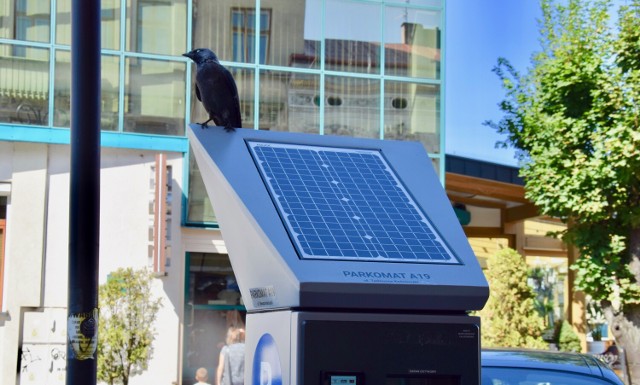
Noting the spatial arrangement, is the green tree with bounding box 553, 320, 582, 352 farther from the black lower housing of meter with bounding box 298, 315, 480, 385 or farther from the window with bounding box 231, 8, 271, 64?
the black lower housing of meter with bounding box 298, 315, 480, 385

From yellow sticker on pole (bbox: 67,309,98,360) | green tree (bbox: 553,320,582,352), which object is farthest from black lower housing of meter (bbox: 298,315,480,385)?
green tree (bbox: 553,320,582,352)

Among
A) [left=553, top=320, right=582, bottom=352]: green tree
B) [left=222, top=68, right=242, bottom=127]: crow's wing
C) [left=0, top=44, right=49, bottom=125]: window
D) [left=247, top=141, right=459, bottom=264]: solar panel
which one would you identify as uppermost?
[left=0, top=44, right=49, bottom=125]: window

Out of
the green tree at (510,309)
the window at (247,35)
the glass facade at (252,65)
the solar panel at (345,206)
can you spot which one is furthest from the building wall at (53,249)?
the solar panel at (345,206)

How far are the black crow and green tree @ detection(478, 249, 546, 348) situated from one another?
14.1m

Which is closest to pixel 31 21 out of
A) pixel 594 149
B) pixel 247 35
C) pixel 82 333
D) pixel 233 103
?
pixel 247 35

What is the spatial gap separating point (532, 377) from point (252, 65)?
13.2 metres

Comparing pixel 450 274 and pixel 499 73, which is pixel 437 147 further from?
pixel 450 274

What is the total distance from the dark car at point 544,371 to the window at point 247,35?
514 inches

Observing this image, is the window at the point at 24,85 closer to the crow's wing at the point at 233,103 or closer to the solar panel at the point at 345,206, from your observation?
the crow's wing at the point at 233,103

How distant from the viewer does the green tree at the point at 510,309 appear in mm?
18109

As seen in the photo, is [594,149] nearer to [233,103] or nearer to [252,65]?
[252,65]

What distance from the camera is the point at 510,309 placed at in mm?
18422

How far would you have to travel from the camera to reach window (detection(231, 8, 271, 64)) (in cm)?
1814

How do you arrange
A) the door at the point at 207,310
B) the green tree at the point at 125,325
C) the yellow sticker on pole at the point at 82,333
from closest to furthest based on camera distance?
the yellow sticker on pole at the point at 82,333, the green tree at the point at 125,325, the door at the point at 207,310
